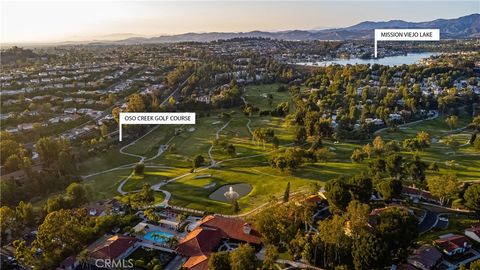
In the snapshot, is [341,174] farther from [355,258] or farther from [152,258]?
[152,258]

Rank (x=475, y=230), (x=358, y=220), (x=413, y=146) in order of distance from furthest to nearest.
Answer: (x=413, y=146) → (x=475, y=230) → (x=358, y=220)

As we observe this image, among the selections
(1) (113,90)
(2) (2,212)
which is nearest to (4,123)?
(1) (113,90)

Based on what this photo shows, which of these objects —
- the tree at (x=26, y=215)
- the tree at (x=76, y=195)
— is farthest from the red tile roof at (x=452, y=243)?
the tree at (x=26, y=215)

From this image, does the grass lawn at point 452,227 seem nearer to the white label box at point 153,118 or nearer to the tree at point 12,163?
the white label box at point 153,118

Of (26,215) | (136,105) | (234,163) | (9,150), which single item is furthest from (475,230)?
(136,105)

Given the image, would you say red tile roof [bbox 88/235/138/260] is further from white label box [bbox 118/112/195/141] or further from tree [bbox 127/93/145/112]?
→ tree [bbox 127/93/145/112]

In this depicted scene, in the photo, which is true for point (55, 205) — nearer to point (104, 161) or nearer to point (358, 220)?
point (104, 161)
